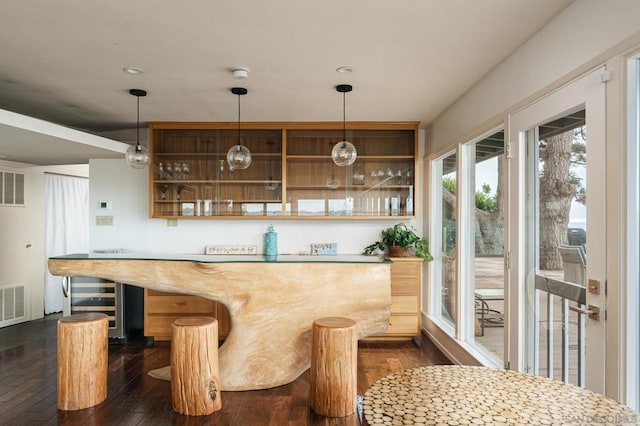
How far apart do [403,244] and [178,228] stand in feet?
9.23

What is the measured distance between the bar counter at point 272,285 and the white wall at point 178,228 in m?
2.03

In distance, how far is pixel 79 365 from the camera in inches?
123

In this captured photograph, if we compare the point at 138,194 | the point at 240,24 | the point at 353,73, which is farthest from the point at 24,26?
the point at 138,194

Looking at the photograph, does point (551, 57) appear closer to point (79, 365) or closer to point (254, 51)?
point (254, 51)

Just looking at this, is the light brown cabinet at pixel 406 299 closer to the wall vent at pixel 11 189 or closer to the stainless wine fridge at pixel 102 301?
the stainless wine fridge at pixel 102 301

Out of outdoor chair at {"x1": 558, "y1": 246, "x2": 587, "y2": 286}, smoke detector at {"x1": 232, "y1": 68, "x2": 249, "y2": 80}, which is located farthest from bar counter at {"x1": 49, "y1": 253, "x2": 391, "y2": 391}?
smoke detector at {"x1": 232, "y1": 68, "x2": 249, "y2": 80}

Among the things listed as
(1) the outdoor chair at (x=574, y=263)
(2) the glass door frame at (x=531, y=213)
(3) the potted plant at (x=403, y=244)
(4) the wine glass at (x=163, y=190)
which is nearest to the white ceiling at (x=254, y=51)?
(2) the glass door frame at (x=531, y=213)

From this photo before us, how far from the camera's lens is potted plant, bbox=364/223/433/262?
5.08m

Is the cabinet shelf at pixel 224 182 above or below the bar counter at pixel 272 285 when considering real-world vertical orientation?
above

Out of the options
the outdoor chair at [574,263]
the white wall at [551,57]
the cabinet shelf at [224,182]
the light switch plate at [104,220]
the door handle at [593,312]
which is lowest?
the door handle at [593,312]

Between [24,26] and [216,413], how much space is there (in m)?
2.77

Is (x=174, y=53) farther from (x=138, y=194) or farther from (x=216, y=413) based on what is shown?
(x=138, y=194)

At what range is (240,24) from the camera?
254 centimetres

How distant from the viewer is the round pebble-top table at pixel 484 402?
1.39 metres
